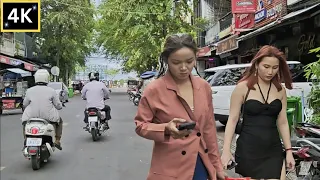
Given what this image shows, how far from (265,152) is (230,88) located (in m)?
7.25

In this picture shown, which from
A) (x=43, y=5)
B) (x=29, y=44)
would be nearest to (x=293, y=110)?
(x=43, y=5)

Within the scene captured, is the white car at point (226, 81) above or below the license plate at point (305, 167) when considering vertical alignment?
above

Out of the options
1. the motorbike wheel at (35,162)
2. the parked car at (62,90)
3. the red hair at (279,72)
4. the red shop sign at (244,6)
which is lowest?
the motorbike wheel at (35,162)

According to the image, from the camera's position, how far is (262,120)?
3438mm

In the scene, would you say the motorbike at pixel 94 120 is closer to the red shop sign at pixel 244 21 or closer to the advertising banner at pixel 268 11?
the advertising banner at pixel 268 11

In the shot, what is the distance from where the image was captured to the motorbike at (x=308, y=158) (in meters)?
3.88

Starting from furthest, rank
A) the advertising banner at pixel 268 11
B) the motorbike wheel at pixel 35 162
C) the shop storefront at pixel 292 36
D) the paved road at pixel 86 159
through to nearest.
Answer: the advertising banner at pixel 268 11, the shop storefront at pixel 292 36, the motorbike wheel at pixel 35 162, the paved road at pixel 86 159

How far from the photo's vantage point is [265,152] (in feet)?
11.2

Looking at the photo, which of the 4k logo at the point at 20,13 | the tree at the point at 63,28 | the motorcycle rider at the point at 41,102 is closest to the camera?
the motorcycle rider at the point at 41,102

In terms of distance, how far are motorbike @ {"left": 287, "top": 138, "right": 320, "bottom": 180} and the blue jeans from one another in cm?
163

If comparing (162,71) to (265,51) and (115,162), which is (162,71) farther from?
(115,162)

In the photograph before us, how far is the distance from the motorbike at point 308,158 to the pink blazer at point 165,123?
1.64 metres

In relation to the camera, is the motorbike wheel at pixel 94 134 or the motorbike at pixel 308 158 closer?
the motorbike at pixel 308 158

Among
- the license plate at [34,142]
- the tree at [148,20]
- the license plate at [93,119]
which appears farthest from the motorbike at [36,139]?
the tree at [148,20]
